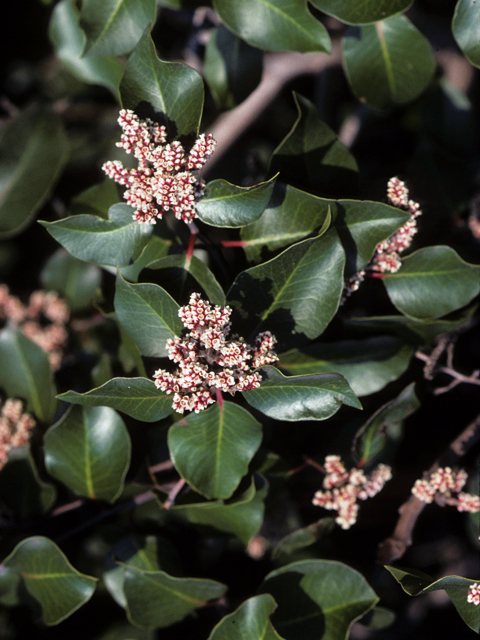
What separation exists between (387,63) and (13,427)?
1737 millimetres

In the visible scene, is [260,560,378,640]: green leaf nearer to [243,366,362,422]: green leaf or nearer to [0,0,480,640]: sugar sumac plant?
[0,0,480,640]: sugar sumac plant

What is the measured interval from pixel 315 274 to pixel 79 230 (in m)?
0.56

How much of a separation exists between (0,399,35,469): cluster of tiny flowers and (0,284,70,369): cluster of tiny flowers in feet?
1.16

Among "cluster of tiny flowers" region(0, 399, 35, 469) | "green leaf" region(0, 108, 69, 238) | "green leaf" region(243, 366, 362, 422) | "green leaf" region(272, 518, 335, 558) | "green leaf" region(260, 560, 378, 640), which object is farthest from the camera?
"green leaf" region(0, 108, 69, 238)

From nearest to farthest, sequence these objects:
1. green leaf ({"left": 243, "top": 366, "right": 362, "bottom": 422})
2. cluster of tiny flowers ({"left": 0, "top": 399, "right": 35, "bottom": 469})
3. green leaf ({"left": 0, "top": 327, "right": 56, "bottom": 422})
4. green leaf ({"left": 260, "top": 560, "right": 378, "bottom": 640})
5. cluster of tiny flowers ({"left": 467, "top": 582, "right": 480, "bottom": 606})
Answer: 1. green leaf ({"left": 243, "top": 366, "right": 362, "bottom": 422})
2. cluster of tiny flowers ({"left": 467, "top": 582, "right": 480, "bottom": 606})
3. green leaf ({"left": 260, "top": 560, "right": 378, "bottom": 640})
4. cluster of tiny flowers ({"left": 0, "top": 399, "right": 35, "bottom": 469})
5. green leaf ({"left": 0, "top": 327, "right": 56, "bottom": 422})

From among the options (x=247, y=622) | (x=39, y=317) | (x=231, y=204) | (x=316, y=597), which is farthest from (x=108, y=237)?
(x=39, y=317)

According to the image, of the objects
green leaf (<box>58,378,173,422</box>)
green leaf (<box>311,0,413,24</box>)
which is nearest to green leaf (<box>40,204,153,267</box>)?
green leaf (<box>58,378,173,422</box>)

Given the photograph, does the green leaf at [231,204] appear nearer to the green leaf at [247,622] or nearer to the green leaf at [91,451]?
the green leaf at [91,451]

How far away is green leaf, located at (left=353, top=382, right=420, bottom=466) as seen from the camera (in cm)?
147

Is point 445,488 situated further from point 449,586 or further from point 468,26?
point 468,26

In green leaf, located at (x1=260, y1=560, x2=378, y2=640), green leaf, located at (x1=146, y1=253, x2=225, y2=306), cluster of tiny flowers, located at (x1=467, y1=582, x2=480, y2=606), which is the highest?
green leaf, located at (x1=146, y1=253, x2=225, y2=306)

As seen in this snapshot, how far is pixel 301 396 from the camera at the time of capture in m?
1.15

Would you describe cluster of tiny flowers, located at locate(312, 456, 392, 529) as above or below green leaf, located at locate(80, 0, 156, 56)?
below

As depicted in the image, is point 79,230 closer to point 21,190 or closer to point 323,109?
point 21,190
